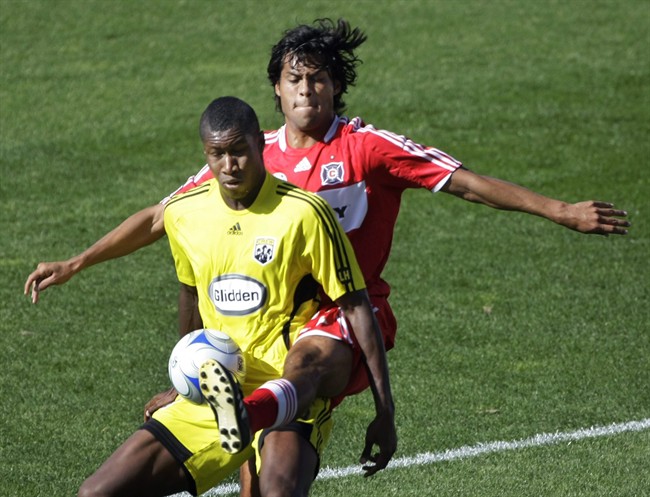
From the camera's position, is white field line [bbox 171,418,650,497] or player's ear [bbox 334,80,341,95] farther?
white field line [bbox 171,418,650,497]

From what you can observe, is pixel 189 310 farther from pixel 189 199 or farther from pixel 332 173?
pixel 332 173

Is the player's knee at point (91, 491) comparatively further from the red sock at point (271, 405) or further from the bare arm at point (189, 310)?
the bare arm at point (189, 310)

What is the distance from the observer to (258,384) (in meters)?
6.13

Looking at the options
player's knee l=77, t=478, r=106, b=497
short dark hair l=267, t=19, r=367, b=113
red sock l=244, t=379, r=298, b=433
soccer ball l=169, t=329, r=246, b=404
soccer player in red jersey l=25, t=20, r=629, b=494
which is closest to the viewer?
red sock l=244, t=379, r=298, b=433

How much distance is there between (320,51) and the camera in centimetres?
705

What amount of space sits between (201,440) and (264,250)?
36.2 inches

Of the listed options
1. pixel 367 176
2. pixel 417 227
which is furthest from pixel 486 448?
pixel 417 227

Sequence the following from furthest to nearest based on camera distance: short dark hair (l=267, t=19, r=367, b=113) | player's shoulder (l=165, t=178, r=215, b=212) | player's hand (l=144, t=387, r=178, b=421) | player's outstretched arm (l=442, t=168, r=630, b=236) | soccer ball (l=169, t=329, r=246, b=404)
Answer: short dark hair (l=267, t=19, r=367, b=113) → player's hand (l=144, t=387, r=178, b=421) → player's shoulder (l=165, t=178, r=215, b=212) → player's outstretched arm (l=442, t=168, r=630, b=236) → soccer ball (l=169, t=329, r=246, b=404)

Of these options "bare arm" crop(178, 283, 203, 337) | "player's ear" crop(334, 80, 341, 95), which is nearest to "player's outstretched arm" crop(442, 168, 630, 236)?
"player's ear" crop(334, 80, 341, 95)

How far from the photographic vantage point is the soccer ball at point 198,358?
5.79 metres

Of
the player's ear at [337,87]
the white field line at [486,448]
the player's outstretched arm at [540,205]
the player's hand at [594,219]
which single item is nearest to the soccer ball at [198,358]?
the player's outstretched arm at [540,205]

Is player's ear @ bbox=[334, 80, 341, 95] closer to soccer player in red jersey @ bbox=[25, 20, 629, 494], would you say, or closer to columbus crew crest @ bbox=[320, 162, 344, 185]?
soccer player in red jersey @ bbox=[25, 20, 629, 494]

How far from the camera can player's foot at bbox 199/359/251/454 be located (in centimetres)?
538

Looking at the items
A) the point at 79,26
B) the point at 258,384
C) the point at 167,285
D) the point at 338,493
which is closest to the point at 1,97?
the point at 79,26
